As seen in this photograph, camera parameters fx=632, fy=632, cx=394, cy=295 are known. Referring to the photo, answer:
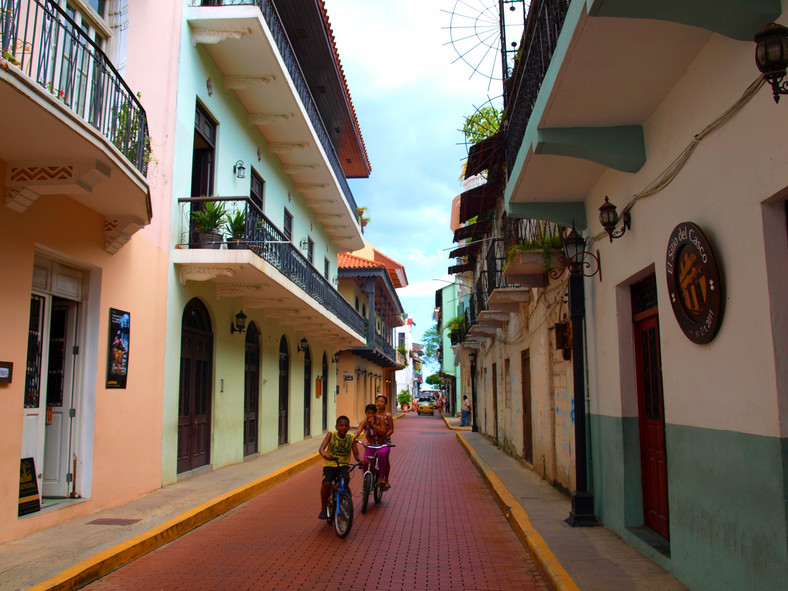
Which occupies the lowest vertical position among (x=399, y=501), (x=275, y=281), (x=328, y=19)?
(x=399, y=501)

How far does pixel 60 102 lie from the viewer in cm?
568

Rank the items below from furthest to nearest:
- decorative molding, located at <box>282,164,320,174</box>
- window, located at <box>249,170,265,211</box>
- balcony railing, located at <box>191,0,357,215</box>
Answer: decorative molding, located at <box>282,164,320,174</box> → window, located at <box>249,170,265,211</box> → balcony railing, located at <box>191,0,357,215</box>

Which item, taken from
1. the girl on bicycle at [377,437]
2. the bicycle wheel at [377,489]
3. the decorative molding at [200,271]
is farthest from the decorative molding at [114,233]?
the bicycle wheel at [377,489]

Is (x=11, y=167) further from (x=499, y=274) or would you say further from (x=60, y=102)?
(x=499, y=274)

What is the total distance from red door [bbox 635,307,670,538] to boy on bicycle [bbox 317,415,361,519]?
10.8 ft

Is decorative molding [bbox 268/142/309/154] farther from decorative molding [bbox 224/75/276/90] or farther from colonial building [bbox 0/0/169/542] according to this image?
colonial building [bbox 0/0/169/542]

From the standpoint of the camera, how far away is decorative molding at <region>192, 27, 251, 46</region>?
11.4 metres

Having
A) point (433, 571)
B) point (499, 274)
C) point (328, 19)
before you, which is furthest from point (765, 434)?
point (328, 19)

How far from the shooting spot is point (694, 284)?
492 centimetres

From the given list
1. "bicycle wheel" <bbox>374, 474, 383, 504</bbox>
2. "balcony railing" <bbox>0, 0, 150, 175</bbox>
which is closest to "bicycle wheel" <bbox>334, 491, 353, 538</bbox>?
"bicycle wheel" <bbox>374, 474, 383, 504</bbox>

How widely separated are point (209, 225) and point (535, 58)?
625 cm

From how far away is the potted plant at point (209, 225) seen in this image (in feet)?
36.1

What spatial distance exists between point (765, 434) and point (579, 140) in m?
3.48

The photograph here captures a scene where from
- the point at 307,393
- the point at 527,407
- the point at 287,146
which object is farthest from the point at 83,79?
the point at 307,393
